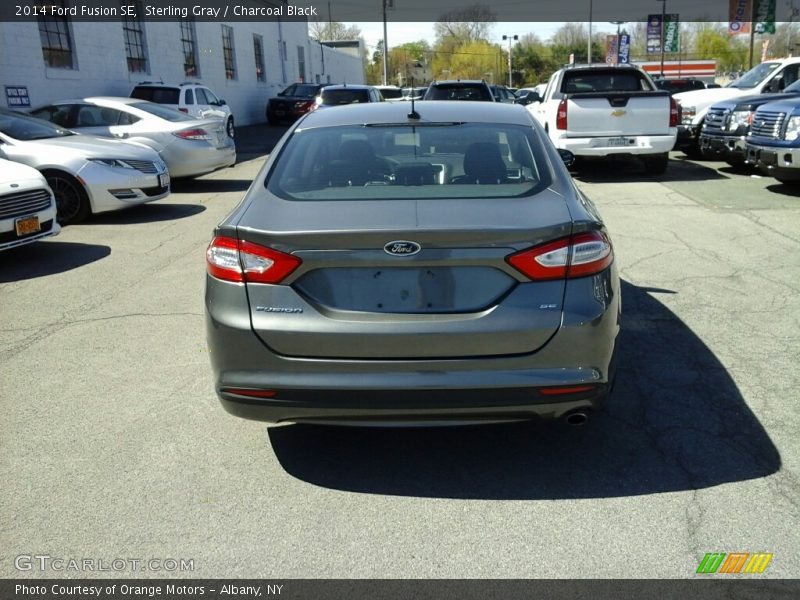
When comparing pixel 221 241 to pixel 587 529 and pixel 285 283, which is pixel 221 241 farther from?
pixel 587 529

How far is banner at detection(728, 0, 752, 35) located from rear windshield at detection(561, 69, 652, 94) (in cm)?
3284

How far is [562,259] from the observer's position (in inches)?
123

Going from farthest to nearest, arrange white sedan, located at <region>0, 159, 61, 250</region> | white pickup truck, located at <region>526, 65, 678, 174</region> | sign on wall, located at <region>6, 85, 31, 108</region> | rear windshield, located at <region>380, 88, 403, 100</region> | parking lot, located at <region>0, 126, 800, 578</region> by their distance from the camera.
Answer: rear windshield, located at <region>380, 88, 403, 100</region> → sign on wall, located at <region>6, 85, 31, 108</region> → white pickup truck, located at <region>526, 65, 678, 174</region> → white sedan, located at <region>0, 159, 61, 250</region> → parking lot, located at <region>0, 126, 800, 578</region>

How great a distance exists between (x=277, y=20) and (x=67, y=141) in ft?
95.8

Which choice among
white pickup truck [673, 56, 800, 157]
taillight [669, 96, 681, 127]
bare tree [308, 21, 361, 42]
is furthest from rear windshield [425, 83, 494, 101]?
bare tree [308, 21, 361, 42]

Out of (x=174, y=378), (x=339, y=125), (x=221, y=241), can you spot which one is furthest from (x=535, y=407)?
(x=174, y=378)

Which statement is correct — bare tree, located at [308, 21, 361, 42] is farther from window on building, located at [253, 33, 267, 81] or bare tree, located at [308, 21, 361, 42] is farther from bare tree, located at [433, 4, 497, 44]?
window on building, located at [253, 33, 267, 81]

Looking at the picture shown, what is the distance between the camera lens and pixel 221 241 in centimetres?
327

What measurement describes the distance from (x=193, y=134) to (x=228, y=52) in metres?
19.6

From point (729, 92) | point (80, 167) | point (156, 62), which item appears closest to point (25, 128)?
point (80, 167)

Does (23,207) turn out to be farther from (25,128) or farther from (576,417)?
(576,417)

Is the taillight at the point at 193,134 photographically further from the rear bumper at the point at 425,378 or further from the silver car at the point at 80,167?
the rear bumper at the point at 425,378

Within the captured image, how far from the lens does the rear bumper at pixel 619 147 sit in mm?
12695

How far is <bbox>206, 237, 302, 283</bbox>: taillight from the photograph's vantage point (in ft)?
10.3
